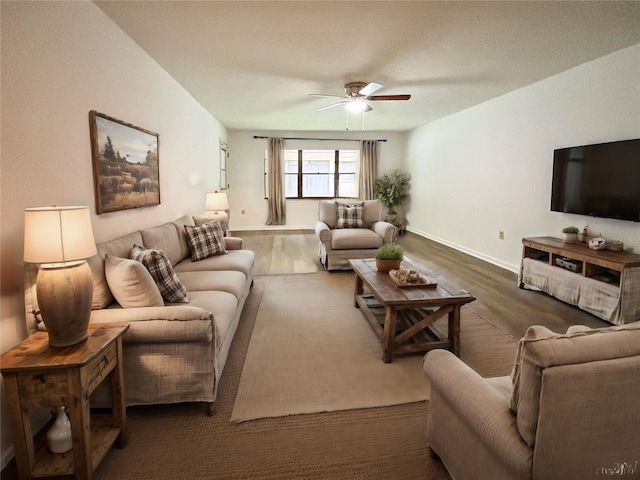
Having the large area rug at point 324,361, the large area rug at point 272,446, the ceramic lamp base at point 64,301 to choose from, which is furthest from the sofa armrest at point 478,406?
the ceramic lamp base at point 64,301

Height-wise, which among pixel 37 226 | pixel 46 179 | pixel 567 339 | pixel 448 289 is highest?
pixel 46 179

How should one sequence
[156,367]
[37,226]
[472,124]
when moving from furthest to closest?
1. [472,124]
2. [156,367]
3. [37,226]

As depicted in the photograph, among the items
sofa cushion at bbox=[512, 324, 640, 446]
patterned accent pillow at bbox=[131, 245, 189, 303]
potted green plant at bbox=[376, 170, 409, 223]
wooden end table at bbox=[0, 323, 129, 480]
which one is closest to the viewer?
sofa cushion at bbox=[512, 324, 640, 446]

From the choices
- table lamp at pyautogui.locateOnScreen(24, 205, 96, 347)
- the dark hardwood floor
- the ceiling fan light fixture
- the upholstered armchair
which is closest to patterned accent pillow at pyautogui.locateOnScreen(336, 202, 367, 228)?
the upholstered armchair

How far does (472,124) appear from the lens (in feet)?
19.0

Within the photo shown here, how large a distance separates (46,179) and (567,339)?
8.30 ft

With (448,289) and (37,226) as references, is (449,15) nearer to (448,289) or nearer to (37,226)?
(448,289)

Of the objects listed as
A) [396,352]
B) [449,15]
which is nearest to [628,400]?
[396,352]

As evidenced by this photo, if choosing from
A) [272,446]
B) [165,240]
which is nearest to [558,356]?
[272,446]

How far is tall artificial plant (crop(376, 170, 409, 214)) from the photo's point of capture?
845 cm

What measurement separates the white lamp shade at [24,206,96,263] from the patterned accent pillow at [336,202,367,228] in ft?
13.1

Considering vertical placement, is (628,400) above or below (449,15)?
below

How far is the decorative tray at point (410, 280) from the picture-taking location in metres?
2.70

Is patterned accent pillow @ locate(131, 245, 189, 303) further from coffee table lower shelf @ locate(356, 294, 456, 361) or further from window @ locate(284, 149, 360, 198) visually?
window @ locate(284, 149, 360, 198)
